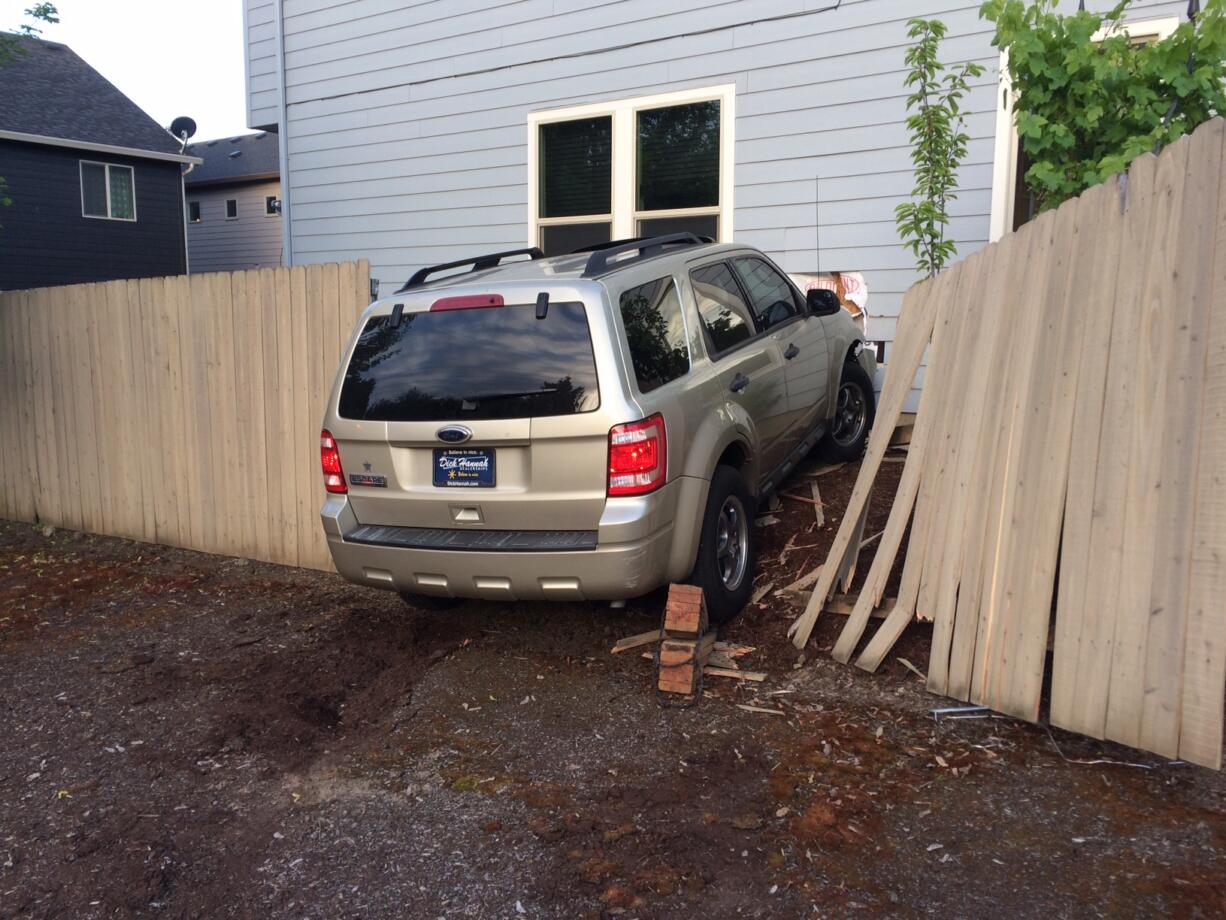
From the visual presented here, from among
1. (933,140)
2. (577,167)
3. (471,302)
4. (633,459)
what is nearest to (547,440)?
(633,459)

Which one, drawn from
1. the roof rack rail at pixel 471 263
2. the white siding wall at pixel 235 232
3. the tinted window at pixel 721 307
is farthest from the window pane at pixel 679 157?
the white siding wall at pixel 235 232

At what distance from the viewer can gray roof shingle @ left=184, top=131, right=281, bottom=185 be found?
3036 centimetres

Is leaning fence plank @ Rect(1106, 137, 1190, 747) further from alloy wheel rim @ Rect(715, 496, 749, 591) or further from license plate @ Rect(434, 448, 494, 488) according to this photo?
license plate @ Rect(434, 448, 494, 488)

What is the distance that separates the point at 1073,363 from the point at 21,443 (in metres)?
9.50

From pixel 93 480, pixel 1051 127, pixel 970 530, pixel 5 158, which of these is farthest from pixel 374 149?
pixel 5 158

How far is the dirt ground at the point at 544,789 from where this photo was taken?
3.27m

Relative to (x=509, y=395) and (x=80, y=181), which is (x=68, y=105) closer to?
(x=80, y=181)

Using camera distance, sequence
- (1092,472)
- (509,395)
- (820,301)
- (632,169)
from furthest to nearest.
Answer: (632,169) < (820,301) < (509,395) < (1092,472)

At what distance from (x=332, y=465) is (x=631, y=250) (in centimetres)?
205

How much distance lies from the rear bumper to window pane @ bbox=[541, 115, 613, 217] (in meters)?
5.57

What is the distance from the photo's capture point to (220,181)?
3077 cm

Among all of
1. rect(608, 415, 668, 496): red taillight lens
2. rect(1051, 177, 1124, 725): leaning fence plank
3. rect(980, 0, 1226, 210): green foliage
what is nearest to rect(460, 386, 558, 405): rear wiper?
rect(608, 415, 668, 496): red taillight lens

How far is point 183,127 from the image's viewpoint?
2888 centimetres

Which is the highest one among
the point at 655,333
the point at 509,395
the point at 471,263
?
the point at 471,263
